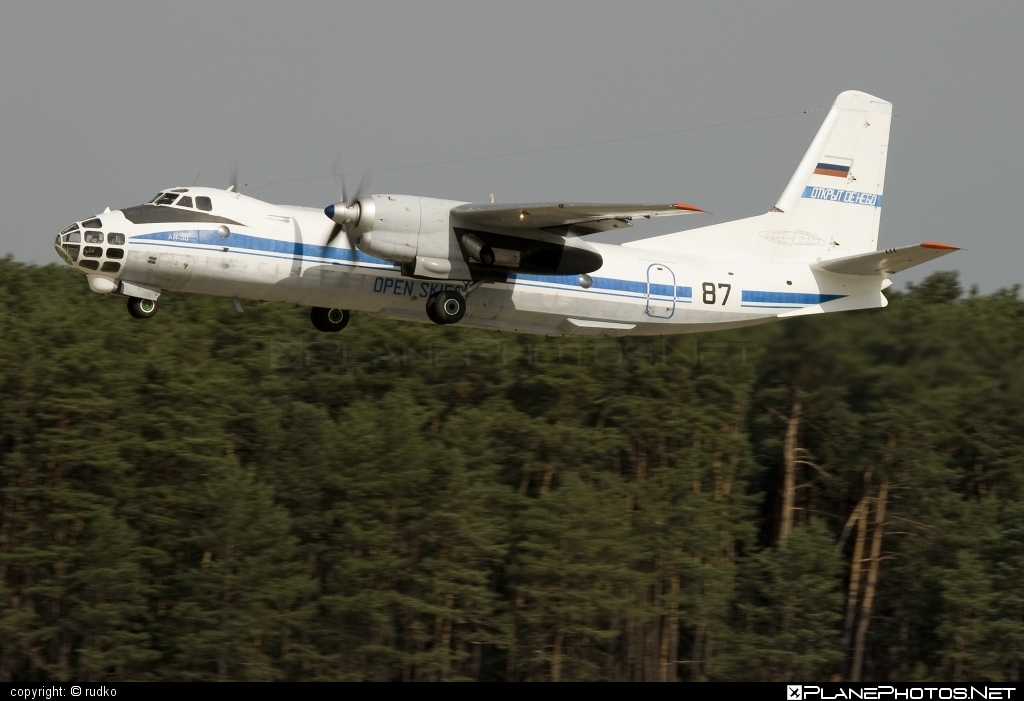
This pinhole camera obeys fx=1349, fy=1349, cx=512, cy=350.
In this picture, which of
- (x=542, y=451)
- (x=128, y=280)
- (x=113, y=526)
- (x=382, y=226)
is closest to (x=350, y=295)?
(x=382, y=226)

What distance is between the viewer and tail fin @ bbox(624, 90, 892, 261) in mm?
21562

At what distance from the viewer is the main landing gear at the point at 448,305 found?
1800 centimetres

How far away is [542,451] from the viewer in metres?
38.5

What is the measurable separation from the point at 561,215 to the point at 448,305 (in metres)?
2.01

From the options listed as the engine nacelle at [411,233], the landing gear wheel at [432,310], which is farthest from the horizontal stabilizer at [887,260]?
the landing gear wheel at [432,310]

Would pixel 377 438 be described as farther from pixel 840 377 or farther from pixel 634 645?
pixel 840 377

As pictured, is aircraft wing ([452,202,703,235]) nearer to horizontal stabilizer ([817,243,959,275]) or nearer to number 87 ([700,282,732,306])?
number 87 ([700,282,732,306])

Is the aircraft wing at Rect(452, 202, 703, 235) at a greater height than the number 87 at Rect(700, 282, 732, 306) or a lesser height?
greater

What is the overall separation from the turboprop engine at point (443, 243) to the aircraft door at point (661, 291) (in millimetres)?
1358

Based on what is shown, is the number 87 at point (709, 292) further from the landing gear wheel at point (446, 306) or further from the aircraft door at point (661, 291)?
the landing gear wheel at point (446, 306)

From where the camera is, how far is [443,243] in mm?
17438

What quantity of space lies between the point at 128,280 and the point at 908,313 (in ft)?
42.7
